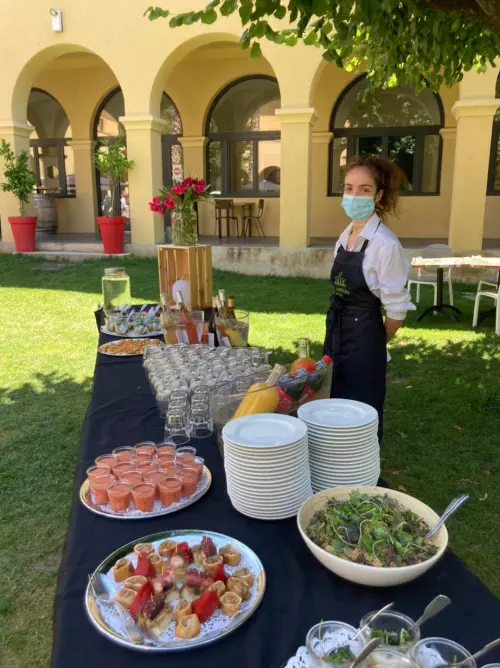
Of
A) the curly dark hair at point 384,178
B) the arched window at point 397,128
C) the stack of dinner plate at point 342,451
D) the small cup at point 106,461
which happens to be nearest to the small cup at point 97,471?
the small cup at point 106,461

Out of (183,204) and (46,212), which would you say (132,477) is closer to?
(183,204)

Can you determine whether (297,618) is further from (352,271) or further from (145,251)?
(145,251)

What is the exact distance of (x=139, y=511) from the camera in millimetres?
1522

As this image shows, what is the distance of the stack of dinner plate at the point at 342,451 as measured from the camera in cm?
153

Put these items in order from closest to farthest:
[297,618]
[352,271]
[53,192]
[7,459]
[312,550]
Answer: [297,618], [312,550], [352,271], [7,459], [53,192]

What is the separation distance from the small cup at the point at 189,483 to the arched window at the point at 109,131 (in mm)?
13984

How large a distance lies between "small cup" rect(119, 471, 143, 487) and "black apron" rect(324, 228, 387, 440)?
4.56ft

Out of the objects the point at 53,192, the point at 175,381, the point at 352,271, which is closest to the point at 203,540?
A: the point at 175,381

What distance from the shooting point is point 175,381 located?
2.20 metres

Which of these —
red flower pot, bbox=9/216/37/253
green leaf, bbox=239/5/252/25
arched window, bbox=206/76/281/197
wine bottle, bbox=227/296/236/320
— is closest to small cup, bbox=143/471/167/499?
wine bottle, bbox=227/296/236/320

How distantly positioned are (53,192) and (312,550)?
15947mm

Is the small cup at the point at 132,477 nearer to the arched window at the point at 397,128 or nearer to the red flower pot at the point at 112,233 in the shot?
the red flower pot at the point at 112,233

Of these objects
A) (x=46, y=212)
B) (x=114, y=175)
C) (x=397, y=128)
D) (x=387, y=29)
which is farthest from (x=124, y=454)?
(x=46, y=212)

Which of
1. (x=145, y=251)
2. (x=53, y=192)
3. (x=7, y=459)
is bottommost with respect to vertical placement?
(x=7, y=459)
